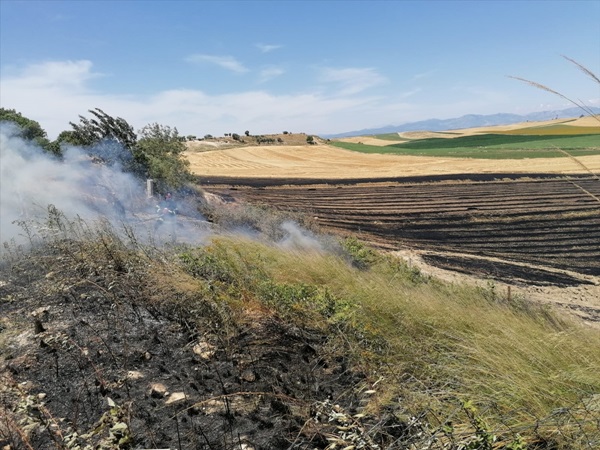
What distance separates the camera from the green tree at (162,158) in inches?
592

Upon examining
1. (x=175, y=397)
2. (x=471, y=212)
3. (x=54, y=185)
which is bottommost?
(x=471, y=212)

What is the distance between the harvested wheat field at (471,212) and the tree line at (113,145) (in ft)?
20.5

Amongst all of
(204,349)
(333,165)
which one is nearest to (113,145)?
(204,349)

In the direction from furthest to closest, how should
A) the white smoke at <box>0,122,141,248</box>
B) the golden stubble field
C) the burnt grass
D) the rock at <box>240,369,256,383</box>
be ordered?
1. the golden stubble field
2. the white smoke at <box>0,122,141,248</box>
3. the rock at <box>240,369,256,383</box>
4. the burnt grass

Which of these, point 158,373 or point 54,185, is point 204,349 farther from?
point 54,185

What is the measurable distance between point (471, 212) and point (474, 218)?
42.1 inches

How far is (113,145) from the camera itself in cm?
1475

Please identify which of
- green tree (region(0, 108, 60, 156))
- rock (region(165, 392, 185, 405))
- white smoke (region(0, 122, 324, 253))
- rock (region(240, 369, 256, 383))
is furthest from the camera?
green tree (region(0, 108, 60, 156))

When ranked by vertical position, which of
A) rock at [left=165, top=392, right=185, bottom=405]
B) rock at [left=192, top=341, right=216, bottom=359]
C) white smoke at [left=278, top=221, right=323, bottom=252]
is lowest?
white smoke at [left=278, top=221, right=323, bottom=252]

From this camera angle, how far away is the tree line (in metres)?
13.8

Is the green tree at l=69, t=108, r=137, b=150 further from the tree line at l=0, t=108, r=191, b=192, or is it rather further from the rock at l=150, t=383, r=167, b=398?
the rock at l=150, t=383, r=167, b=398

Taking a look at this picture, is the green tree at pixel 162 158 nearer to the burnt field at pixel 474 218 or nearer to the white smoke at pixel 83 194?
the white smoke at pixel 83 194

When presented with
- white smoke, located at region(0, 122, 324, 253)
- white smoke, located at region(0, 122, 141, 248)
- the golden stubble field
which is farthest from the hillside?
the golden stubble field

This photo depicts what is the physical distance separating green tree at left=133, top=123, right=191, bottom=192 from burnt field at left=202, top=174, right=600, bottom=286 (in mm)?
5382
